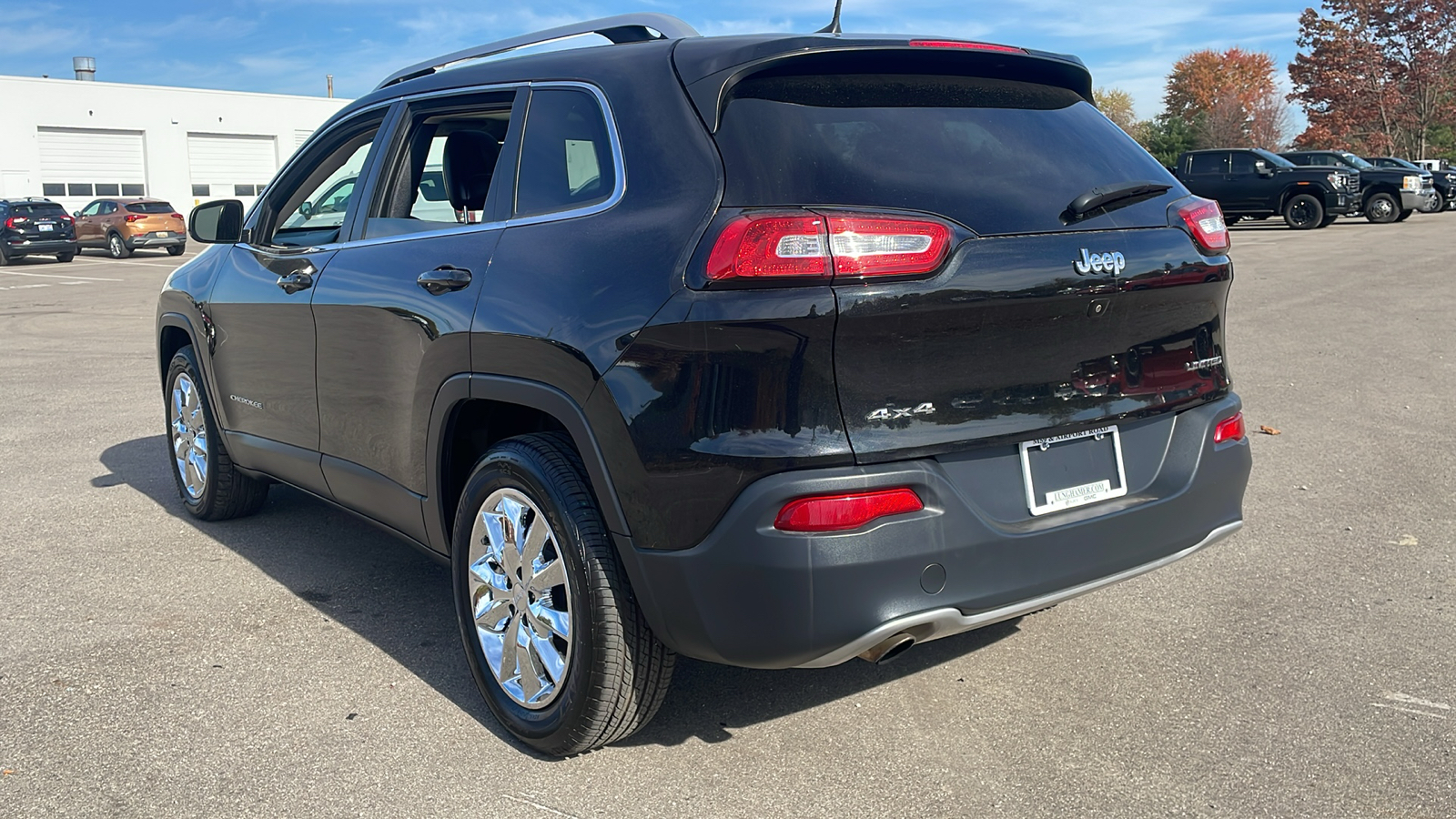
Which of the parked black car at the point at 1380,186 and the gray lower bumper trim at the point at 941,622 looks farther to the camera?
the parked black car at the point at 1380,186

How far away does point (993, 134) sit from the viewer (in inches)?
123

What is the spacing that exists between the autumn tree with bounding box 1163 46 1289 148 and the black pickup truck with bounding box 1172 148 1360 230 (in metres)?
50.0

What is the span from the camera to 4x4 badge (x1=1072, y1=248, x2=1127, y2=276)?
2.96 m

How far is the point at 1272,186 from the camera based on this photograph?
29.0 metres

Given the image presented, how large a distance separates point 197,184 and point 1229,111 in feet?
182

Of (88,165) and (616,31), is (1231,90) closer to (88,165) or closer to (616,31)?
(88,165)

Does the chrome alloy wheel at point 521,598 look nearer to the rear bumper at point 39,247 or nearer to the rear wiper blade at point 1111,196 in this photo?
the rear wiper blade at point 1111,196

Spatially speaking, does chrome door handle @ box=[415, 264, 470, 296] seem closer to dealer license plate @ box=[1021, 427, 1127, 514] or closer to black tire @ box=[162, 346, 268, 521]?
dealer license plate @ box=[1021, 427, 1127, 514]

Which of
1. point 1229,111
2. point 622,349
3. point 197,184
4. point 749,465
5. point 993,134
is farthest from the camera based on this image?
point 1229,111

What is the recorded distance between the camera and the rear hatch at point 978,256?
107 inches

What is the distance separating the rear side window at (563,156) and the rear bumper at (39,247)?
30194mm

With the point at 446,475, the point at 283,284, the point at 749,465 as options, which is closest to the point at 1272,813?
the point at 749,465

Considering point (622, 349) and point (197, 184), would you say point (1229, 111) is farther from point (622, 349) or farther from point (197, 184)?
point (622, 349)

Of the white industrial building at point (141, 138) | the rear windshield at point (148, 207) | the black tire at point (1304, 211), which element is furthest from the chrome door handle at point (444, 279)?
the white industrial building at point (141, 138)
